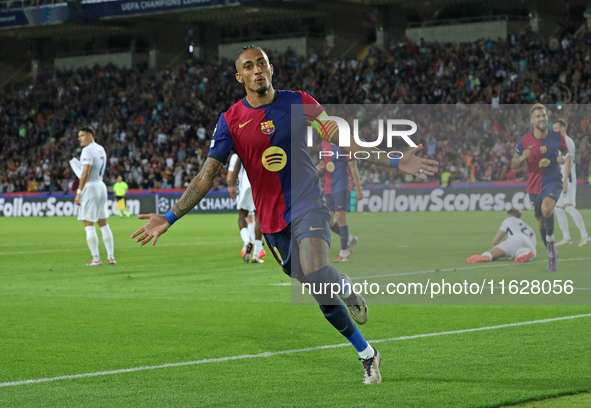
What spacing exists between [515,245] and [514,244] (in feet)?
0.10

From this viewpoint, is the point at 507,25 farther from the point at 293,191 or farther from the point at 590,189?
the point at 293,191

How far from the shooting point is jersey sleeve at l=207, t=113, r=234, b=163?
6488 millimetres

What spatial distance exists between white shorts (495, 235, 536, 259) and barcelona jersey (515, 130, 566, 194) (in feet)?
6.03

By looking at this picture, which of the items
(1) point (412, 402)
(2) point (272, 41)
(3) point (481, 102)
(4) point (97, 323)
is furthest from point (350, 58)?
(1) point (412, 402)

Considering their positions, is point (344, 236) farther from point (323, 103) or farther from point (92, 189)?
point (323, 103)

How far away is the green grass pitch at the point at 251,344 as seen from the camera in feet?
19.1

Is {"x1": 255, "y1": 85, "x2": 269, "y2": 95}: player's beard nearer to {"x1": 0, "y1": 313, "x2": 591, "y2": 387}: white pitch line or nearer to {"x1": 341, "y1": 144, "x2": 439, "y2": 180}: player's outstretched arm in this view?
{"x1": 341, "y1": 144, "x2": 439, "y2": 180}: player's outstretched arm

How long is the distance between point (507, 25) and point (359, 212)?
16.3 metres

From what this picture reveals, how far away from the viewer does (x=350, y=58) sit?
50.7 metres

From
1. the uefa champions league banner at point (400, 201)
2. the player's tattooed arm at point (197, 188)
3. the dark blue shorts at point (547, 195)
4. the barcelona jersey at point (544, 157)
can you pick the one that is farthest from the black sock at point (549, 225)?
the uefa champions league banner at point (400, 201)

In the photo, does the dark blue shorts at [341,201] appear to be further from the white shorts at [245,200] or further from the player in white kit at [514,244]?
the player in white kit at [514,244]

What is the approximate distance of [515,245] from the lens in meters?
14.8

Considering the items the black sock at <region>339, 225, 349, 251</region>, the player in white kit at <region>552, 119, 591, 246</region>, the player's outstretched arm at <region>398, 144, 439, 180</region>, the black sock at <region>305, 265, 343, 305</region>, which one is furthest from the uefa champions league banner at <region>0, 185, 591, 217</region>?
the player's outstretched arm at <region>398, 144, 439, 180</region>

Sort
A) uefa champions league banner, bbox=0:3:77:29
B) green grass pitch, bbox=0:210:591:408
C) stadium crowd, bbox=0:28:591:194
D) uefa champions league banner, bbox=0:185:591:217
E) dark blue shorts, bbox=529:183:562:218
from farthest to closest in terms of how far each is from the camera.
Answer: uefa champions league banner, bbox=0:3:77:29, stadium crowd, bbox=0:28:591:194, uefa champions league banner, bbox=0:185:591:217, dark blue shorts, bbox=529:183:562:218, green grass pitch, bbox=0:210:591:408
